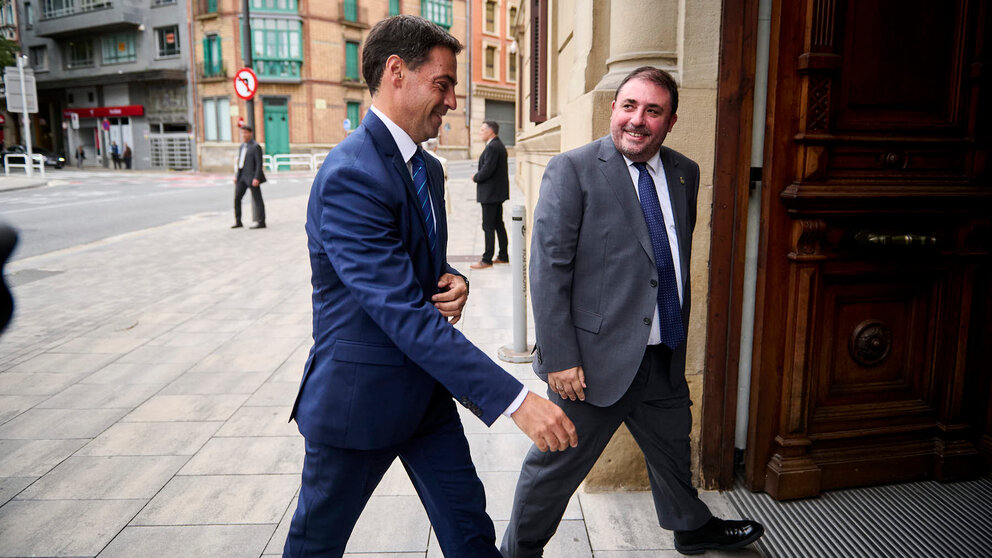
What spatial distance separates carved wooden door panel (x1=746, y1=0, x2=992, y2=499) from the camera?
306cm

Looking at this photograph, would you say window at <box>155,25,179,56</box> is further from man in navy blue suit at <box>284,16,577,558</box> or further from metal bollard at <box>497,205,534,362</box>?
man in navy blue suit at <box>284,16,577,558</box>

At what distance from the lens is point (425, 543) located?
2.94 metres

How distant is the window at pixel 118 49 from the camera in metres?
42.0

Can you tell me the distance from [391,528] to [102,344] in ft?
13.5

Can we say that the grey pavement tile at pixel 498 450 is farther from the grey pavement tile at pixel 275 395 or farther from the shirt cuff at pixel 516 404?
the shirt cuff at pixel 516 404

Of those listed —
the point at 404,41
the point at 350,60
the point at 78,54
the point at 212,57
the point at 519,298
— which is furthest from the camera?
the point at 78,54

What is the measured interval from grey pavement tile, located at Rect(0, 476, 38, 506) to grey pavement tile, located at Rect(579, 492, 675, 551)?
2763 millimetres

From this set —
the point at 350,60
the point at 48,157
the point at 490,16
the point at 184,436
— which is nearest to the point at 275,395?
the point at 184,436

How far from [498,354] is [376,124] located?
394 centimetres

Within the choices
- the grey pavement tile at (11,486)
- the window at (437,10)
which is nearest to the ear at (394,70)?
the grey pavement tile at (11,486)

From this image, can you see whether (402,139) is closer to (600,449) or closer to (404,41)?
(404,41)

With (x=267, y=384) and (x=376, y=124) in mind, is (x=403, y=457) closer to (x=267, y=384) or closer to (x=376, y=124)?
(x=376, y=124)

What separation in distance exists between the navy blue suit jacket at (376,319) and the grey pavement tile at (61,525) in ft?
5.65

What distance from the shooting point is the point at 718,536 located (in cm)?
280
